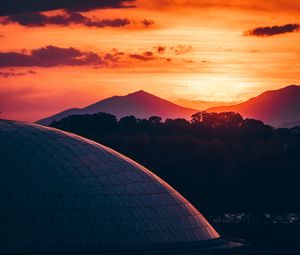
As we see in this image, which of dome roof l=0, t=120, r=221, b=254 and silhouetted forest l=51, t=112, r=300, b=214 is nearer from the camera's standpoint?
dome roof l=0, t=120, r=221, b=254

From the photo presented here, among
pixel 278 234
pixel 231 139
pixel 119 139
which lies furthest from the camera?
pixel 231 139

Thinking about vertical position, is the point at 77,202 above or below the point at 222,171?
below

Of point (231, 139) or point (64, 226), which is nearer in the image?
point (64, 226)

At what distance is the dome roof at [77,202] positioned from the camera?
4734cm

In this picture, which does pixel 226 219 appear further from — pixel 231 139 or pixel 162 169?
pixel 231 139

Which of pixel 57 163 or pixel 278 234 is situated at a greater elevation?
pixel 57 163

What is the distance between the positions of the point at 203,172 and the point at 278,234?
2255cm

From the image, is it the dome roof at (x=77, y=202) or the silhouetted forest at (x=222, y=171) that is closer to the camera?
the dome roof at (x=77, y=202)

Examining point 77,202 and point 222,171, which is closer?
point 77,202

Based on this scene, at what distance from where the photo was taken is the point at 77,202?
4856cm

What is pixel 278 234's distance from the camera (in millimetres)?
102938

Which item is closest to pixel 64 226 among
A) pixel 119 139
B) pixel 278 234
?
pixel 278 234

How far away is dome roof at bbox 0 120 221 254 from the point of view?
47344 mm

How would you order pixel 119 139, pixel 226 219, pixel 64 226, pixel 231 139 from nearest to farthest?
pixel 64 226 < pixel 226 219 < pixel 119 139 < pixel 231 139
